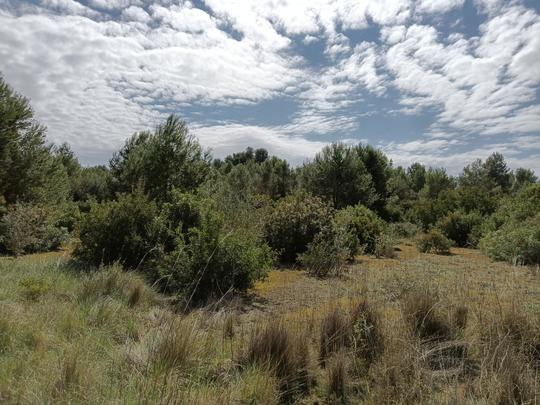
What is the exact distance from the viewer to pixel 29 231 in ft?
39.4

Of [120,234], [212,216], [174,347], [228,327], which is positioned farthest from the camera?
[120,234]

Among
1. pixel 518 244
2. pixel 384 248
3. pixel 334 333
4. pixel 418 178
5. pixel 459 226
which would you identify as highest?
pixel 418 178

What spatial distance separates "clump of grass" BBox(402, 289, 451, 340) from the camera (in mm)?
4363

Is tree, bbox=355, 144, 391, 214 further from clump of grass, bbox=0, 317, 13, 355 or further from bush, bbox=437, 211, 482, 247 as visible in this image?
clump of grass, bbox=0, 317, 13, 355

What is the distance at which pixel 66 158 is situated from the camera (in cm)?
4938

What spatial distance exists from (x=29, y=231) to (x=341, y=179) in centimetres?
2101

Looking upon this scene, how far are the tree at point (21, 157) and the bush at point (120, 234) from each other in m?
13.4

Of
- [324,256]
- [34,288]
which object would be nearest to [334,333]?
[34,288]

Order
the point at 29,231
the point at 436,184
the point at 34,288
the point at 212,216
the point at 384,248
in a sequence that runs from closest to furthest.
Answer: the point at 34,288 → the point at 212,216 → the point at 29,231 → the point at 384,248 → the point at 436,184

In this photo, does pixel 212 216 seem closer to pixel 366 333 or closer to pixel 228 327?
pixel 228 327

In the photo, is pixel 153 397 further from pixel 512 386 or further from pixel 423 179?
pixel 423 179

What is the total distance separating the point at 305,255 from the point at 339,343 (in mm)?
6364

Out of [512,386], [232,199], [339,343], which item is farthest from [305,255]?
[512,386]

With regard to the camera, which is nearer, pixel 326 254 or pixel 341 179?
pixel 326 254
